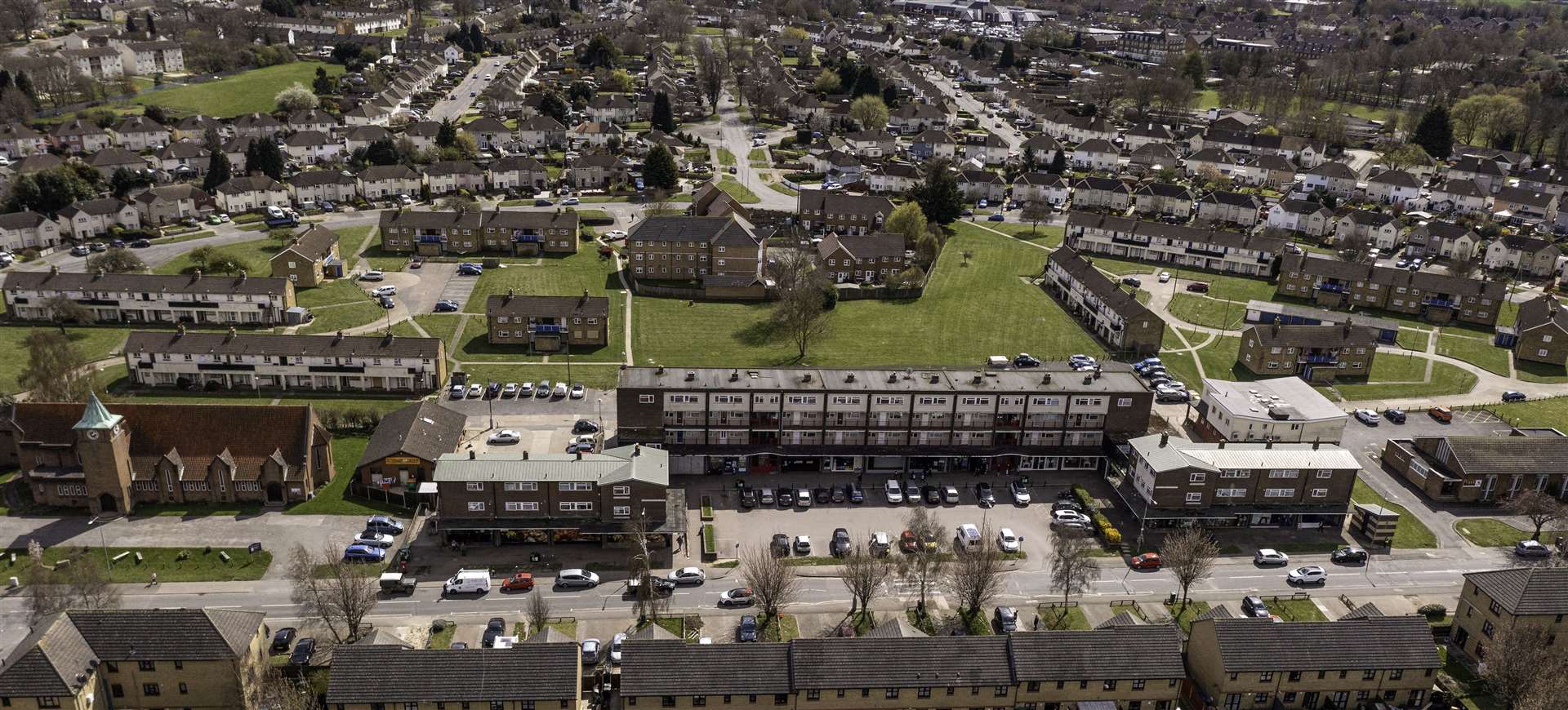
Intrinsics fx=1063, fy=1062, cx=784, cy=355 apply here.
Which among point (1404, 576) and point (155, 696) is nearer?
point (155, 696)

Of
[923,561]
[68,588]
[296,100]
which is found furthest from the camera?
[296,100]

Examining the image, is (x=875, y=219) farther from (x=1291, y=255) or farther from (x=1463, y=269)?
(x=1463, y=269)

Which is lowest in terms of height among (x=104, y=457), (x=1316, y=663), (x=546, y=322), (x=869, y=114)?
(x=1316, y=663)

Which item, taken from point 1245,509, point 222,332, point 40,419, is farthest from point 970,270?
point 40,419

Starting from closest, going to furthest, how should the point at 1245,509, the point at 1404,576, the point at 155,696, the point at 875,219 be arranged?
the point at 155,696 → the point at 1404,576 → the point at 1245,509 → the point at 875,219

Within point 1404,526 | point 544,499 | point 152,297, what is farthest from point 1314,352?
point 152,297

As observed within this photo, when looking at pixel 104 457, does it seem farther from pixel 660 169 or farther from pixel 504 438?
pixel 660 169

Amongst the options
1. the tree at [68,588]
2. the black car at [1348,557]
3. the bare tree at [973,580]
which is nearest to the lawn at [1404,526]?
the black car at [1348,557]
